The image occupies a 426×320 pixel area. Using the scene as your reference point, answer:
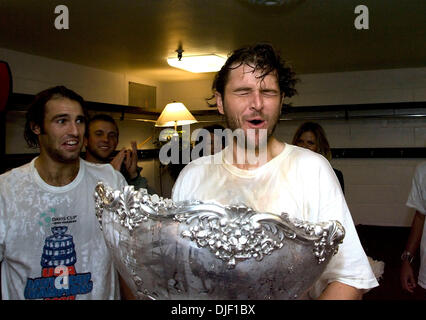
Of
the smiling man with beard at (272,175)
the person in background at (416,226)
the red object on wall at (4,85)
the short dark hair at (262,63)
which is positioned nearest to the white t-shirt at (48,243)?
the smiling man with beard at (272,175)

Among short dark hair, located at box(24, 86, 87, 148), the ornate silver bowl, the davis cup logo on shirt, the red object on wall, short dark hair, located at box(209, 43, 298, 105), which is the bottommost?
the davis cup logo on shirt

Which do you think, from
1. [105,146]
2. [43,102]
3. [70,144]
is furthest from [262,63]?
[105,146]

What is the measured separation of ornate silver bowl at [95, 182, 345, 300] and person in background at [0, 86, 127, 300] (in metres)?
0.72

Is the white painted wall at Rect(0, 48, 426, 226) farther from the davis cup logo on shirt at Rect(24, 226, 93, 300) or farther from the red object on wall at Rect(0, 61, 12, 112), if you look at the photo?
the davis cup logo on shirt at Rect(24, 226, 93, 300)

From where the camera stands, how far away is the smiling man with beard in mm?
550

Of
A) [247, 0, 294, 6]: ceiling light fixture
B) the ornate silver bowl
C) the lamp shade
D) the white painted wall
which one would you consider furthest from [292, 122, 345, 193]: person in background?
the white painted wall

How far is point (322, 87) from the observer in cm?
523

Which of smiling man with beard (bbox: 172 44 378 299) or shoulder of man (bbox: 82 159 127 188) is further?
shoulder of man (bbox: 82 159 127 188)

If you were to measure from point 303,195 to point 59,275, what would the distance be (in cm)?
76

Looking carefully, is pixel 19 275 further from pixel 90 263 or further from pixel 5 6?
pixel 5 6

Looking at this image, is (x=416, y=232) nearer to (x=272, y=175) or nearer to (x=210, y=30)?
(x=272, y=175)

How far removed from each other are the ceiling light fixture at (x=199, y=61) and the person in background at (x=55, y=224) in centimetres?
279
